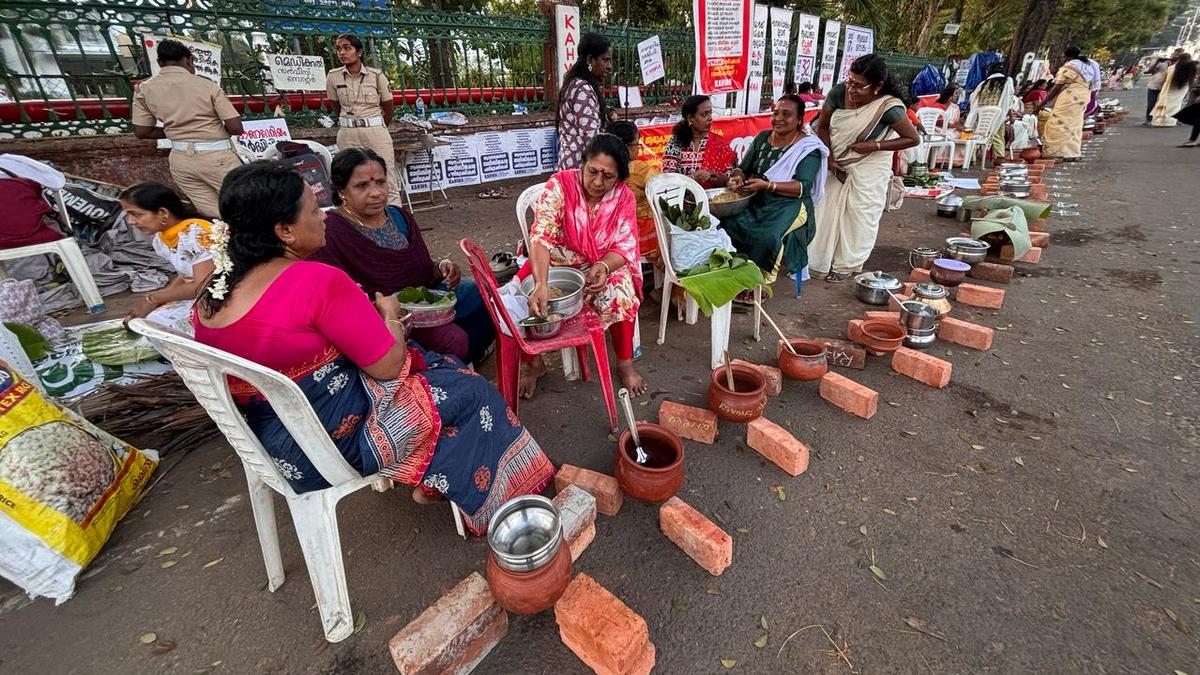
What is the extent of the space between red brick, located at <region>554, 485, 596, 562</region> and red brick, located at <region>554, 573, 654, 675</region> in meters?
0.27

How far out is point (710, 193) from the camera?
Result: 13.4 ft

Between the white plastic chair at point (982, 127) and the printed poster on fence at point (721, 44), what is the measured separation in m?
5.94

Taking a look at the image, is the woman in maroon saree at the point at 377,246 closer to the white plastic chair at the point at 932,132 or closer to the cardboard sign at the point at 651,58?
the cardboard sign at the point at 651,58

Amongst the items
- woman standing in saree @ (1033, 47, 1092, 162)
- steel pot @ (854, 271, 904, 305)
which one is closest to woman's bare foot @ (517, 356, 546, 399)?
steel pot @ (854, 271, 904, 305)

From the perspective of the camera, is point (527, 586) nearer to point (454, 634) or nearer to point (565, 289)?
point (454, 634)

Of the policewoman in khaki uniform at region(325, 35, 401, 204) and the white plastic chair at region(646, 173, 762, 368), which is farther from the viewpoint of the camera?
the policewoman in khaki uniform at region(325, 35, 401, 204)

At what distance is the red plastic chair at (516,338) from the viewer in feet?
7.73

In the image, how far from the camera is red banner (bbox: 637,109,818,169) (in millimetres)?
5836

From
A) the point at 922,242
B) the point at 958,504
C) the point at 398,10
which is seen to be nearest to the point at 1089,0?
the point at 922,242

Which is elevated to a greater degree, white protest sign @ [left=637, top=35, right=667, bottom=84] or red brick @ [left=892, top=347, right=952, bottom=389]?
white protest sign @ [left=637, top=35, right=667, bottom=84]

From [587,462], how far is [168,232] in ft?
9.49

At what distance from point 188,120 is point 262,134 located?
1.60m

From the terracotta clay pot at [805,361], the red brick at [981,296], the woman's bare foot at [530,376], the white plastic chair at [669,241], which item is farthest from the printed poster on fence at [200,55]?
the red brick at [981,296]

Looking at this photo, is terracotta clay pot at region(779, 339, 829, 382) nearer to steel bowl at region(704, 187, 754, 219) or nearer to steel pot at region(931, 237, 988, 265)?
steel bowl at region(704, 187, 754, 219)
